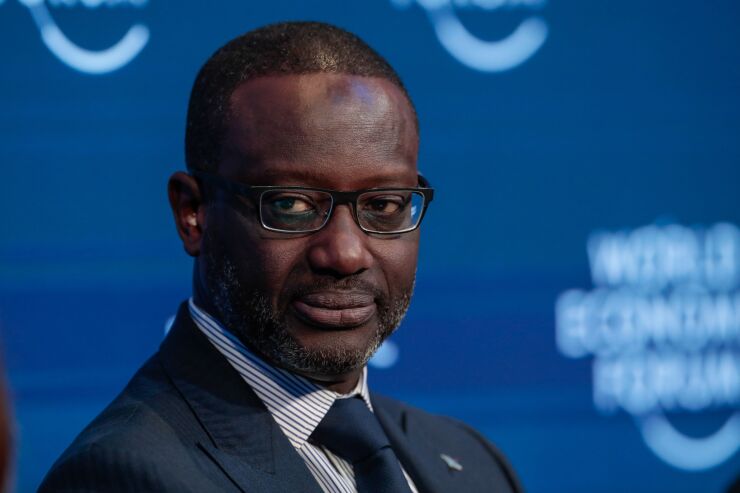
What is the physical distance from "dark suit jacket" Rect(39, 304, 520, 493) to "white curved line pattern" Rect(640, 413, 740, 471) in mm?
1362

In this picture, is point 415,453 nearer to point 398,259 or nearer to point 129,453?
point 398,259

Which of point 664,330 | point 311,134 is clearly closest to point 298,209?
point 311,134

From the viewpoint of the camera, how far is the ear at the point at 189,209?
1895mm

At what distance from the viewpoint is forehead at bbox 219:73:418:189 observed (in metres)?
1.77

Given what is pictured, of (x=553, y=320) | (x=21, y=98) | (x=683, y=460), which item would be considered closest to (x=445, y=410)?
(x=553, y=320)

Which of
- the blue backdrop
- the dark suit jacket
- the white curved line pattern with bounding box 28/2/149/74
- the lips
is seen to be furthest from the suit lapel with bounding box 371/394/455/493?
the white curved line pattern with bounding box 28/2/149/74

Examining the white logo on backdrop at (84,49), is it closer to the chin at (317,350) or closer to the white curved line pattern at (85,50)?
the white curved line pattern at (85,50)

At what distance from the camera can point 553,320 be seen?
122 inches

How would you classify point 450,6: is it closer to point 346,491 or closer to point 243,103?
point 243,103

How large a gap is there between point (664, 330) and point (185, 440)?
1892mm

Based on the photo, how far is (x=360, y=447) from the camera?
182 centimetres

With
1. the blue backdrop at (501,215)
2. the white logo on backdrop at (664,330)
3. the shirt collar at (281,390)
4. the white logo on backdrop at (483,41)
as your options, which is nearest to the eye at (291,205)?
the shirt collar at (281,390)

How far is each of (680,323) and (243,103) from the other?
1849mm

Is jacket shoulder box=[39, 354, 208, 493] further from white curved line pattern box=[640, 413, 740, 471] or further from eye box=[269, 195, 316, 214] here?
white curved line pattern box=[640, 413, 740, 471]
